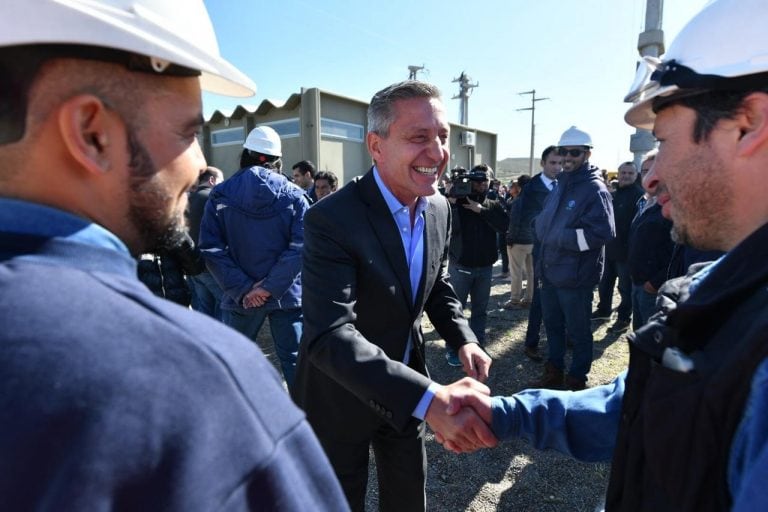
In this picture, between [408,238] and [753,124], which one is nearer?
[753,124]

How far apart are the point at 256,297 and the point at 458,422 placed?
247 centimetres

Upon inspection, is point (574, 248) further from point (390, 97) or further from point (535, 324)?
point (390, 97)

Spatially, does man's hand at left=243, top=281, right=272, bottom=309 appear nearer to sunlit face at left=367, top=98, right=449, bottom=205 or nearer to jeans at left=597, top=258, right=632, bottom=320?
sunlit face at left=367, top=98, right=449, bottom=205

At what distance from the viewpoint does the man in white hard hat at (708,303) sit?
0.79m

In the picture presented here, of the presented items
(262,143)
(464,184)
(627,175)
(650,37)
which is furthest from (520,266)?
(650,37)

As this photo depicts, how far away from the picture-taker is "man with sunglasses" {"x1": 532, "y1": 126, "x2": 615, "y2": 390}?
4.14 m

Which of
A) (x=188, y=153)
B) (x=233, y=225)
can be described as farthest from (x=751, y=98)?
(x=233, y=225)

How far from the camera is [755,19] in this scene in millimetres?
1007

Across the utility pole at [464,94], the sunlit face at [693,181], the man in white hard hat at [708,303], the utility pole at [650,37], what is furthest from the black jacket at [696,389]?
the utility pole at [464,94]

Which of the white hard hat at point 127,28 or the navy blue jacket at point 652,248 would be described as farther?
the navy blue jacket at point 652,248

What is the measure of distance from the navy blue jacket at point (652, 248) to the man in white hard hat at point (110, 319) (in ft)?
13.2

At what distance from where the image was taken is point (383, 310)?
2.04 metres

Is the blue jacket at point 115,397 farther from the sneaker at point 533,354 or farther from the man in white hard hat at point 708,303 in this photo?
the sneaker at point 533,354

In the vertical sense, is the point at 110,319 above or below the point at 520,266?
above
